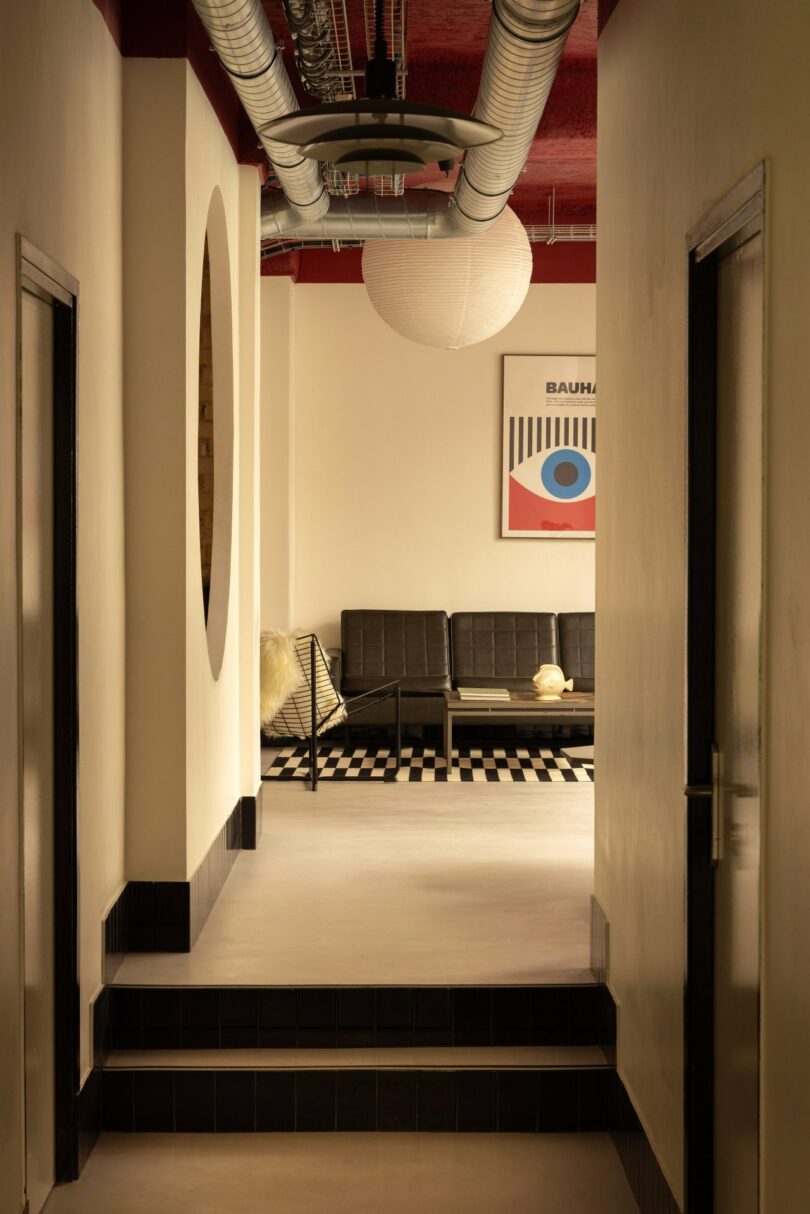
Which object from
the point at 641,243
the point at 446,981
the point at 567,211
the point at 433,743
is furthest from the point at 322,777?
the point at 641,243

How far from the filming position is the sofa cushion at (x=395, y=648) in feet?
29.9

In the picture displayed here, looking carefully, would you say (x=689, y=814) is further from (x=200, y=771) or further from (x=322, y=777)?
(x=322, y=777)

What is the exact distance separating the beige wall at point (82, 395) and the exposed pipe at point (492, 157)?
3.90ft

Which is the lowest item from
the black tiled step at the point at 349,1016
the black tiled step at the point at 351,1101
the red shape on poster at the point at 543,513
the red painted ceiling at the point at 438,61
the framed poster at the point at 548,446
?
the black tiled step at the point at 351,1101

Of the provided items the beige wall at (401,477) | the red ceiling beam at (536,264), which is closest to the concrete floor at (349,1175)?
the beige wall at (401,477)

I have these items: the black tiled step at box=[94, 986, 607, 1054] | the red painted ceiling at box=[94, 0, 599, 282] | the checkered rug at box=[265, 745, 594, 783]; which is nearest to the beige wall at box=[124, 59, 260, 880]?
the red painted ceiling at box=[94, 0, 599, 282]

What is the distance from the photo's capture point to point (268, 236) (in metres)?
6.17

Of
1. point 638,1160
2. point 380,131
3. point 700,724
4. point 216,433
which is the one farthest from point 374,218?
point 638,1160

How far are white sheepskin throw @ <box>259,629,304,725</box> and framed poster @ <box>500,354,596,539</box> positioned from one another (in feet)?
9.82

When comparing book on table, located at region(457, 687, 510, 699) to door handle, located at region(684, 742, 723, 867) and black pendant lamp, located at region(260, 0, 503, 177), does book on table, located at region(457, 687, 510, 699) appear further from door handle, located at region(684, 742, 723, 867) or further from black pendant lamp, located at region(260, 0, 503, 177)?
door handle, located at region(684, 742, 723, 867)

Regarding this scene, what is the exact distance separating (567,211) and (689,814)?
6822mm

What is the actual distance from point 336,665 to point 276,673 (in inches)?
84.2

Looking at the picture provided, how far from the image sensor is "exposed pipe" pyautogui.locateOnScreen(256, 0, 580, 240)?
3480 mm

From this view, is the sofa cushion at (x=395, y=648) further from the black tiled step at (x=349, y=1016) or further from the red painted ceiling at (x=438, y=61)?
the black tiled step at (x=349, y=1016)
